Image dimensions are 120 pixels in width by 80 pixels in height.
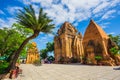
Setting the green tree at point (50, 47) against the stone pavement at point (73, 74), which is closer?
the stone pavement at point (73, 74)

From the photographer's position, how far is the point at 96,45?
91.3ft

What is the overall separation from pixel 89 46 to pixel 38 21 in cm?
1864

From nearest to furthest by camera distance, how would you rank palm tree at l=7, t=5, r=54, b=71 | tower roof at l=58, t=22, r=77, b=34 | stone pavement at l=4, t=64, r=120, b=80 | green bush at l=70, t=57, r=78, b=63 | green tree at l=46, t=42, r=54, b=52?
stone pavement at l=4, t=64, r=120, b=80, palm tree at l=7, t=5, r=54, b=71, green bush at l=70, t=57, r=78, b=63, tower roof at l=58, t=22, r=77, b=34, green tree at l=46, t=42, r=54, b=52

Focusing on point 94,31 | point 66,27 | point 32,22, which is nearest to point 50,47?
point 66,27

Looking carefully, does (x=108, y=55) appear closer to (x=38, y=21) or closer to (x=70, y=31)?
(x=38, y=21)

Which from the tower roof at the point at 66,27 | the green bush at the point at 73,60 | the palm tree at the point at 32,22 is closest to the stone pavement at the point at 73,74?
the palm tree at the point at 32,22

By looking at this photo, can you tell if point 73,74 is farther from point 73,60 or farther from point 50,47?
point 50,47

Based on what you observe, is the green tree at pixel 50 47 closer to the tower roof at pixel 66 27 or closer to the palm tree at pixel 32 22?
the tower roof at pixel 66 27

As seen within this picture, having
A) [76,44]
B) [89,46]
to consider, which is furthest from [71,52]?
[89,46]

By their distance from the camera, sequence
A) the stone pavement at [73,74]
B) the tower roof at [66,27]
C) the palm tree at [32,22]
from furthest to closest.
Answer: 1. the tower roof at [66,27]
2. the palm tree at [32,22]
3. the stone pavement at [73,74]

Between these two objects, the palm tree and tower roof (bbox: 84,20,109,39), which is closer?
the palm tree

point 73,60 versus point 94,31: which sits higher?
point 94,31

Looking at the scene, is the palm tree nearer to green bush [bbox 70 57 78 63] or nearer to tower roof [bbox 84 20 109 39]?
tower roof [bbox 84 20 109 39]

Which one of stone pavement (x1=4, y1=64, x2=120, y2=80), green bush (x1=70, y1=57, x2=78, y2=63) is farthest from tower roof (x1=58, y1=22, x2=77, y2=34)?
stone pavement (x1=4, y1=64, x2=120, y2=80)
